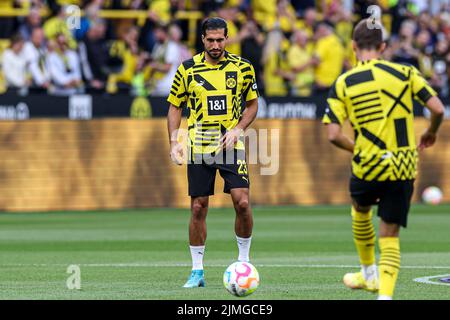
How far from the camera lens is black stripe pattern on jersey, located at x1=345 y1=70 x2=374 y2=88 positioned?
943 centimetres

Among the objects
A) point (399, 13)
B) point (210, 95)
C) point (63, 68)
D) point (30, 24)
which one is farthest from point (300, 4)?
point (210, 95)

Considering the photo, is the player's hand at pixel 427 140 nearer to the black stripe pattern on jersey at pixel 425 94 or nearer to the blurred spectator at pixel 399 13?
the black stripe pattern on jersey at pixel 425 94

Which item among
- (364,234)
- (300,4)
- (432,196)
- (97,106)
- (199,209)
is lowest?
(432,196)

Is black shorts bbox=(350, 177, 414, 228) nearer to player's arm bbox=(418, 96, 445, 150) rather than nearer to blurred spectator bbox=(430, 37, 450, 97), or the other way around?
player's arm bbox=(418, 96, 445, 150)

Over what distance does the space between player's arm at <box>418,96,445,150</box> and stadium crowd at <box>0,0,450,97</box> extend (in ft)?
47.0

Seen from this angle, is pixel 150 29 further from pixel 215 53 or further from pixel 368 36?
pixel 368 36

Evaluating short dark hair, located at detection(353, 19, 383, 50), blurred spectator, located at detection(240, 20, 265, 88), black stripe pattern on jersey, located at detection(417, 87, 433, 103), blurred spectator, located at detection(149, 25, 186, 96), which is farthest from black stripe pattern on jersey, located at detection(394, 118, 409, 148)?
blurred spectator, located at detection(240, 20, 265, 88)

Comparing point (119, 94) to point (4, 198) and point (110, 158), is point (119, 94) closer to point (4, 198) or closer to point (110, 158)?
point (110, 158)

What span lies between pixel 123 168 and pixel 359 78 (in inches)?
613

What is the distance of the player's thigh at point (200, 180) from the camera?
1178cm

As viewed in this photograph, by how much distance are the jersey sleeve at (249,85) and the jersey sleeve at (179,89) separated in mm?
585

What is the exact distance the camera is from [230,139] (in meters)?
11.7

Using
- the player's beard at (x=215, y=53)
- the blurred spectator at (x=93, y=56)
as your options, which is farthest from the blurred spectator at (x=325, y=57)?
the player's beard at (x=215, y=53)
